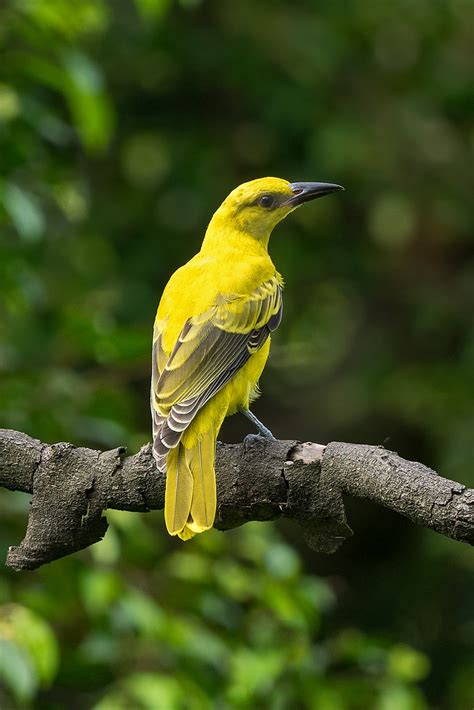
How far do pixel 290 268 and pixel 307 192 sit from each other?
8.15ft

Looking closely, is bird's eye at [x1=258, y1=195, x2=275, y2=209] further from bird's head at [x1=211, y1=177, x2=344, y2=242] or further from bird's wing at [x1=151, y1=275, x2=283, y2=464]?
bird's wing at [x1=151, y1=275, x2=283, y2=464]

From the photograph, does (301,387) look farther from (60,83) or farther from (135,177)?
(60,83)

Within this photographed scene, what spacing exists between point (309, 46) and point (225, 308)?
3154 mm

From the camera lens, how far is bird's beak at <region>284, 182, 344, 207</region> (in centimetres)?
437

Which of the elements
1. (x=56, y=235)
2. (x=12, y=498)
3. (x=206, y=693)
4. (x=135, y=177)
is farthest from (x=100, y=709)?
(x=135, y=177)

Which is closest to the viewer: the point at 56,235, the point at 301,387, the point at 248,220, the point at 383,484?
the point at 383,484

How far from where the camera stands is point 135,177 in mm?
7113

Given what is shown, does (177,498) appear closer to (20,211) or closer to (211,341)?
(211,341)

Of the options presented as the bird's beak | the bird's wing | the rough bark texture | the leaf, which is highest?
the bird's beak

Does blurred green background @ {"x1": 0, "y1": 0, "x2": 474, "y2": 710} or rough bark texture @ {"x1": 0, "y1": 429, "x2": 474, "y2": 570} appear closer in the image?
rough bark texture @ {"x1": 0, "y1": 429, "x2": 474, "y2": 570}

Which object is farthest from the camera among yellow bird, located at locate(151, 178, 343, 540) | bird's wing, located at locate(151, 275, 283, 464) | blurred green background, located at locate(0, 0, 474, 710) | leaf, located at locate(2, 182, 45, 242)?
blurred green background, located at locate(0, 0, 474, 710)

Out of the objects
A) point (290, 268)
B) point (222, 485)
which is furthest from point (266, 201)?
point (290, 268)

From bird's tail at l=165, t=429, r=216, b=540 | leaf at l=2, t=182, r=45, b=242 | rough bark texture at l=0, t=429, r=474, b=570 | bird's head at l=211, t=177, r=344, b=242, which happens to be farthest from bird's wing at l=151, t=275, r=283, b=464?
leaf at l=2, t=182, r=45, b=242

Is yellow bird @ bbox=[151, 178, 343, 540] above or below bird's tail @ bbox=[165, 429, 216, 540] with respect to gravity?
above
